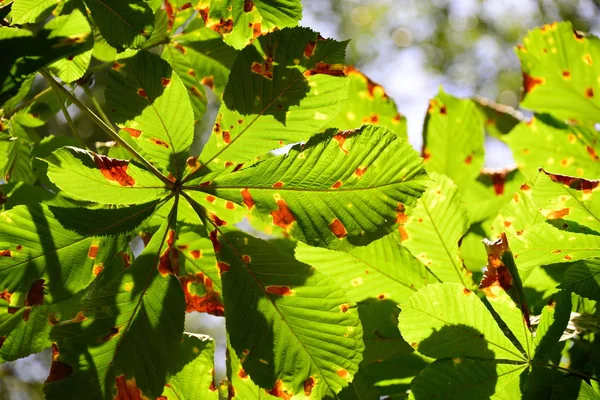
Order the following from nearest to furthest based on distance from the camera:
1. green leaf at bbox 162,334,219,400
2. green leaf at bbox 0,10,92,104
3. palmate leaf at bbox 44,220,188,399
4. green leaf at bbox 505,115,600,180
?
green leaf at bbox 0,10,92,104 → palmate leaf at bbox 44,220,188,399 → green leaf at bbox 162,334,219,400 → green leaf at bbox 505,115,600,180

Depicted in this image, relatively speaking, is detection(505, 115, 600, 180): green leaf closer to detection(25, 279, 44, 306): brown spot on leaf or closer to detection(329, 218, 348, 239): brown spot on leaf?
detection(329, 218, 348, 239): brown spot on leaf

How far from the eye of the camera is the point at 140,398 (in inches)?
23.4

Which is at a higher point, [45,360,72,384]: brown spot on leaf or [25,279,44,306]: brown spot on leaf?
[25,279,44,306]: brown spot on leaf

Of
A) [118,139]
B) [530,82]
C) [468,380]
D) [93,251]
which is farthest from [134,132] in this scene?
[530,82]

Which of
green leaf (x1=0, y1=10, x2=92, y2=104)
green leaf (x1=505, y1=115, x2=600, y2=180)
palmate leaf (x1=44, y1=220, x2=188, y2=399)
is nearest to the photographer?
green leaf (x1=0, y1=10, x2=92, y2=104)

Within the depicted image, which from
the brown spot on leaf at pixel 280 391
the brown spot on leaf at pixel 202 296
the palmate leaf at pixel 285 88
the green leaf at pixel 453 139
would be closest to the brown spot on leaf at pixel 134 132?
the palmate leaf at pixel 285 88

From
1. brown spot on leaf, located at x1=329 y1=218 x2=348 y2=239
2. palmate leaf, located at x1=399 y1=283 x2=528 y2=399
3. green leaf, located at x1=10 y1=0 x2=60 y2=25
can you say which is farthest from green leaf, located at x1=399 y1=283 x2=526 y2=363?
green leaf, located at x1=10 y1=0 x2=60 y2=25

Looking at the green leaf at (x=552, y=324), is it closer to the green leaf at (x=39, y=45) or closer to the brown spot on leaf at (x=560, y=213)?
the brown spot on leaf at (x=560, y=213)

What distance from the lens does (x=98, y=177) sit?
0.61 m

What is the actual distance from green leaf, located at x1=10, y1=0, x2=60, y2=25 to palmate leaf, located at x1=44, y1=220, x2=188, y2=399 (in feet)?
1.03

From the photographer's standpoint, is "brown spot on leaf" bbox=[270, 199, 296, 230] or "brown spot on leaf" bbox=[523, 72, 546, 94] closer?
"brown spot on leaf" bbox=[270, 199, 296, 230]

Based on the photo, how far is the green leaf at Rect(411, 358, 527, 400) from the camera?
2.06 ft

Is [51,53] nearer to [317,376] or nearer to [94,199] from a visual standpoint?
[94,199]

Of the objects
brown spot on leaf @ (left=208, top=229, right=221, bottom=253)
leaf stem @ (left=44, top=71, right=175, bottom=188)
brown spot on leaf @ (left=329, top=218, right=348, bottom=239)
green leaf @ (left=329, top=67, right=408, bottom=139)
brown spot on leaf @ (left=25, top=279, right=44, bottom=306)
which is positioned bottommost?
brown spot on leaf @ (left=25, top=279, right=44, bottom=306)
